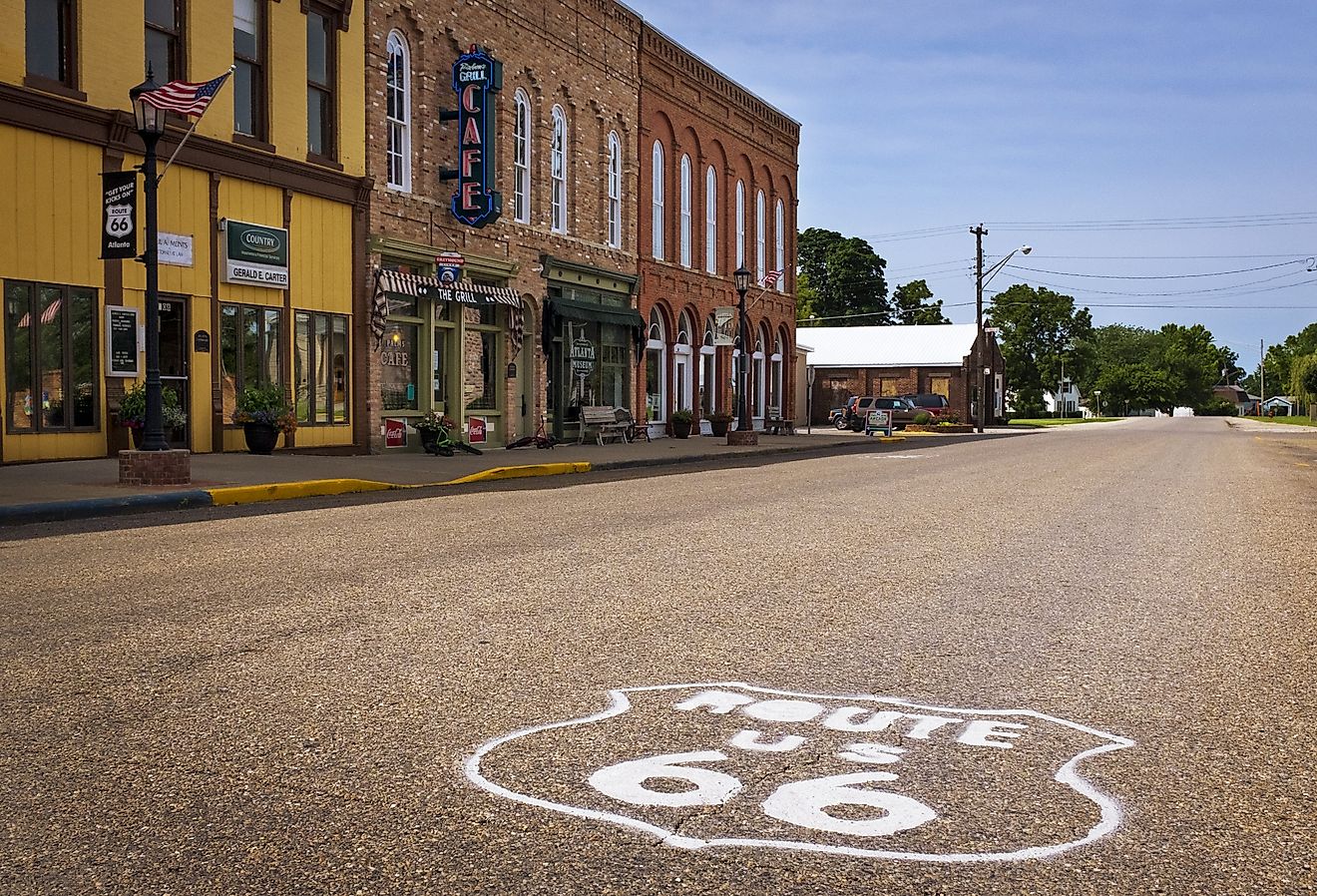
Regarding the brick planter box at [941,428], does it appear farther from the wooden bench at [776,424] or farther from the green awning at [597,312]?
the green awning at [597,312]

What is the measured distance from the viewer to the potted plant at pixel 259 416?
2005cm

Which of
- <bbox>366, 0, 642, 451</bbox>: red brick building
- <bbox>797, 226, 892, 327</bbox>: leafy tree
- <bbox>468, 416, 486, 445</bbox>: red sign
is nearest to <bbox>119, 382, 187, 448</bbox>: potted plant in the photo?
<bbox>366, 0, 642, 451</bbox>: red brick building

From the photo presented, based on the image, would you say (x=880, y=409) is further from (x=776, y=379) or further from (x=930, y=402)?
(x=776, y=379)

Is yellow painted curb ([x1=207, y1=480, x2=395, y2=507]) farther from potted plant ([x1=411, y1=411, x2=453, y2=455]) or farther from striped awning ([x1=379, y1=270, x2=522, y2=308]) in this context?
striped awning ([x1=379, y1=270, x2=522, y2=308])

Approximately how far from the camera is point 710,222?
4038cm

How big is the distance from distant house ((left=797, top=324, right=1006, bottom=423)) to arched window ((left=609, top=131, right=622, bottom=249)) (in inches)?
1440

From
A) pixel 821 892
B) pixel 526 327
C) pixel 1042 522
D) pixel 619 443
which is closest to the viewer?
pixel 821 892

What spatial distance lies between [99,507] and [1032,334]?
95.4 meters

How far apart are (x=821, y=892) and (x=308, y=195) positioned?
2055cm

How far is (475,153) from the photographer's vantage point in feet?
81.8

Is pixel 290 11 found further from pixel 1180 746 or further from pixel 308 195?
pixel 1180 746

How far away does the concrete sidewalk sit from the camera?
1286cm

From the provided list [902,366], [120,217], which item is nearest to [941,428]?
[902,366]

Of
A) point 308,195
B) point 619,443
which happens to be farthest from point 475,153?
point 619,443
